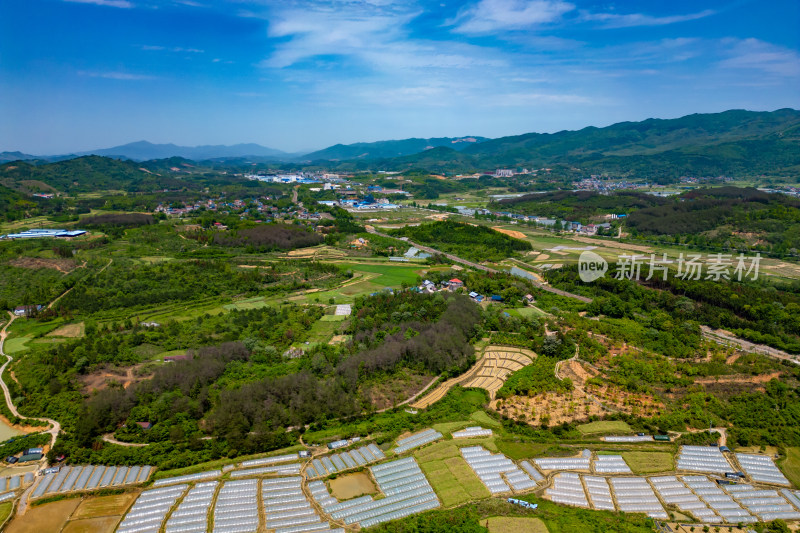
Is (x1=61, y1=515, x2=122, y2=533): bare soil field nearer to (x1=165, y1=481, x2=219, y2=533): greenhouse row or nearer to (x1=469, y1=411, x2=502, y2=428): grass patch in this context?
(x1=165, y1=481, x2=219, y2=533): greenhouse row

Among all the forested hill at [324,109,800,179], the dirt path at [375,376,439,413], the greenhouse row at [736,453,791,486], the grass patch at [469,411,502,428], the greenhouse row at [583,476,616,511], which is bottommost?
the greenhouse row at [736,453,791,486]

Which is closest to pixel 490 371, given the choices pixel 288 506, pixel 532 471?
pixel 532 471

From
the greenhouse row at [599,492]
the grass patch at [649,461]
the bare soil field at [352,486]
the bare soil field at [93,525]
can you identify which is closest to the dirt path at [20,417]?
the bare soil field at [93,525]

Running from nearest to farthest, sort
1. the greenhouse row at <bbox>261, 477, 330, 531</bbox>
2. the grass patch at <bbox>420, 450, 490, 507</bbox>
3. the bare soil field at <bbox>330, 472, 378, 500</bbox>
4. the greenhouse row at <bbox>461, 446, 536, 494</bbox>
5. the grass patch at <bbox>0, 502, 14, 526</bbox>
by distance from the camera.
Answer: the greenhouse row at <bbox>261, 477, 330, 531</bbox>, the grass patch at <bbox>0, 502, 14, 526</bbox>, the grass patch at <bbox>420, 450, 490, 507</bbox>, the bare soil field at <bbox>330, 472, 378, 500</bbox>, the greenhouse row at <bbox>461, 446, 536, 494</bbox>

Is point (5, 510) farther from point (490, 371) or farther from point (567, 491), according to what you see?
point (490, 371)

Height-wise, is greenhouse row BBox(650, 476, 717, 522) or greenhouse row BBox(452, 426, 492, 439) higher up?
greenhouse row BBox(452, 426, 492, 439)

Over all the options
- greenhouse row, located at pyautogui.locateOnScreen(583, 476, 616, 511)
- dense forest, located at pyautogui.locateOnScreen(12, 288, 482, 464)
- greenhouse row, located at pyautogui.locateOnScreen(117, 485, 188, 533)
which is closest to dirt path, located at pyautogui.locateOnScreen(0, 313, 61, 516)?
dense forest, located at pyautogui.locateOnScreen(12, 288, 482, 464)

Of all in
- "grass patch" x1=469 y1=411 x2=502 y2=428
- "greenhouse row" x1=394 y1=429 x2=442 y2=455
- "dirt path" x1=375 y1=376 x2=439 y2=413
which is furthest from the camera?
Answer: "dirt path" x1=375 y1=376 x2=439 y2=413
